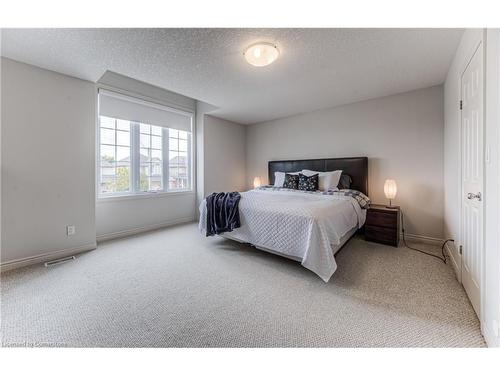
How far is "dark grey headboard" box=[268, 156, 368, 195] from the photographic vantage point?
11.3ft

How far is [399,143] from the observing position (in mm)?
3213

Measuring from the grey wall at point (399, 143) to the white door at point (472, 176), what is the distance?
4.14 feet

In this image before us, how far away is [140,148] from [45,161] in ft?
4.67

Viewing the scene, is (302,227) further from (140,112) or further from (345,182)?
(140,112)

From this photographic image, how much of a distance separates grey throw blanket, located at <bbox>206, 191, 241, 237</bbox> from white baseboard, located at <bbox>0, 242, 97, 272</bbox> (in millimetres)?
1715

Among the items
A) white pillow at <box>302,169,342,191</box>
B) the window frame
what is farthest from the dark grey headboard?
the window frame

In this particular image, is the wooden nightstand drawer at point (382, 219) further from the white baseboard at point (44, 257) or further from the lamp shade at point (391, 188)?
the white baseboard at point (44, 257)

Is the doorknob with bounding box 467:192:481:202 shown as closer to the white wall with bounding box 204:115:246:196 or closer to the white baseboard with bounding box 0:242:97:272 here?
the white wall with bounding box 204:115:246:196

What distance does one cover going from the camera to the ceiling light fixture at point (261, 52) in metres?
1.88

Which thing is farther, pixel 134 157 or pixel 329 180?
pixel 134 157

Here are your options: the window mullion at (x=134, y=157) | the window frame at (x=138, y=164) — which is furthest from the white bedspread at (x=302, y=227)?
the window mullion at (x=134, y=157)

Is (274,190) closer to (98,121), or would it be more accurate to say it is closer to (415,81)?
(415,81)

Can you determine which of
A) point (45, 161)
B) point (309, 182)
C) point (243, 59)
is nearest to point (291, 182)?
point (309, 182)
